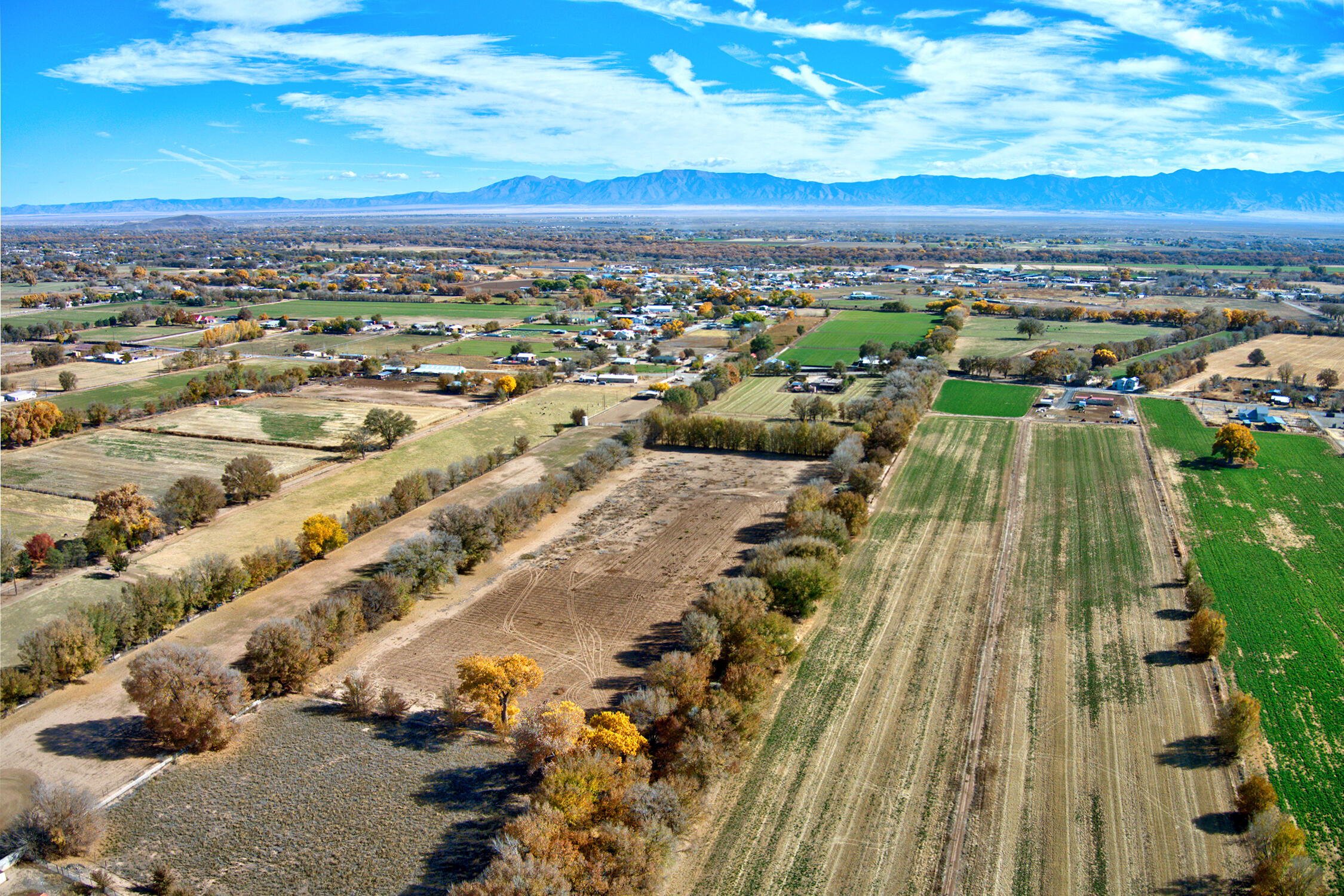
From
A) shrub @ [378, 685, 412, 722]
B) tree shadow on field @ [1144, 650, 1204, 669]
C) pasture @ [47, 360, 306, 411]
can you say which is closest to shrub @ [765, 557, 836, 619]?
tree shadow on field @ [1144, 650, 1204, 669]

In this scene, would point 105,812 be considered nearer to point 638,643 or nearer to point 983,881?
point 638,643

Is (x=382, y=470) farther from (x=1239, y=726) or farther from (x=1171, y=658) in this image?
(x=1239, y=726)

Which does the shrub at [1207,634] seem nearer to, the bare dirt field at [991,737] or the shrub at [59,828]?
the bare dirt field at [991,737]

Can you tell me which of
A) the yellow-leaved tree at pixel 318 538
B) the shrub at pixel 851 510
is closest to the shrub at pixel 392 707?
the yellow-leaved tree at pixel 318 538

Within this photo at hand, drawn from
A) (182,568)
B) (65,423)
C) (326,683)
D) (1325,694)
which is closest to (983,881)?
(1325,694)

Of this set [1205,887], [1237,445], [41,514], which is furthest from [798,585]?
[41,514]

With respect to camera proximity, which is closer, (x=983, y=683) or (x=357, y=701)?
(x=357, y=701)
